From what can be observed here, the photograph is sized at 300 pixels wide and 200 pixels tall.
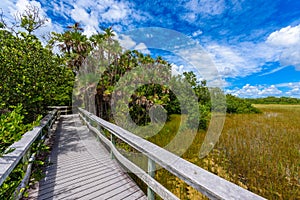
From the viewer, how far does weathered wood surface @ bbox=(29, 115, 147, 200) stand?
2.19 metres

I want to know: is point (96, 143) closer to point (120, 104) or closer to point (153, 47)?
point (120, 104)

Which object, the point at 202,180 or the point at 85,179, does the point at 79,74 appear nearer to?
the point at 85,179

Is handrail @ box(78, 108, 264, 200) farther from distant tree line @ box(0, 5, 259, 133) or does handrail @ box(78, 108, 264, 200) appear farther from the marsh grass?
distant tree line @ box(0, 5, 259, 133)

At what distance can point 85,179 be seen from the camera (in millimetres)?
2600

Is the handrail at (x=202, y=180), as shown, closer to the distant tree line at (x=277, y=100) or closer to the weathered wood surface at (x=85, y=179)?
the weathered wood surface at (x=85, y=179)

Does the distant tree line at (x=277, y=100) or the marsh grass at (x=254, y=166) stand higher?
the distant tree line at (x=277, y=100)

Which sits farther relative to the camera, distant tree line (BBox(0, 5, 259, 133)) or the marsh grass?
distant tree line (BBox(0, 5, 259, 133))

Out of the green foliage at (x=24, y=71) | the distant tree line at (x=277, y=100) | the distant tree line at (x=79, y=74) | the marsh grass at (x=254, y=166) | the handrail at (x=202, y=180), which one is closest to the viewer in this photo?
the handrail at (x=202, y=180)

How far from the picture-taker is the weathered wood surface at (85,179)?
219 centimetres

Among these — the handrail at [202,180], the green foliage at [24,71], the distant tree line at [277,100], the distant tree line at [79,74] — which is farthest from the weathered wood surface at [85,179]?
the distant tree line at [277,100]

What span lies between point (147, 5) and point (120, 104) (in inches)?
211

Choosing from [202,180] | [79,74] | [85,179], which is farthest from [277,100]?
[202,180]

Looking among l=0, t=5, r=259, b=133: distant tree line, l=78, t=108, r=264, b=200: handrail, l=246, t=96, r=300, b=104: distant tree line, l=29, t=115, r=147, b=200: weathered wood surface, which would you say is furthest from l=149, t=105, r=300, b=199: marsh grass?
l=246, t=96, r=300, b=104: distant tree line

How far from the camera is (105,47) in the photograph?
858cm
